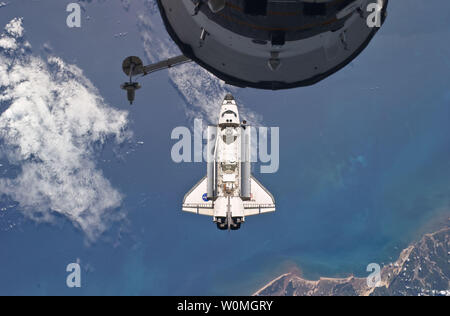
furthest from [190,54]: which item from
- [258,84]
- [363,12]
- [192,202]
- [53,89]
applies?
[53,89]

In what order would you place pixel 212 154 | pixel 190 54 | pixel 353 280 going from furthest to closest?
pixel 353 280
pixel 212 154
pixel 190 54

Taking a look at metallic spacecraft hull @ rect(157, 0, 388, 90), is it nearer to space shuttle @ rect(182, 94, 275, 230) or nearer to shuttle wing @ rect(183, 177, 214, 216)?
space shuttle @ rect(182, 94, 275, 230)

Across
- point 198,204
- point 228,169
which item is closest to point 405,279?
point 198,204

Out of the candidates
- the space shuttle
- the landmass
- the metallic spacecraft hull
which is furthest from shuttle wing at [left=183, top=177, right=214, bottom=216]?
the landmass

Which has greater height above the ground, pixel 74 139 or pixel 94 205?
pixel 74 139

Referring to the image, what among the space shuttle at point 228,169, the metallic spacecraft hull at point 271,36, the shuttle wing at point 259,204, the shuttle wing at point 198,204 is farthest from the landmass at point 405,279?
the metallic spacecraft hull at point 271,36

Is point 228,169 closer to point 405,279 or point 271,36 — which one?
point 271,36

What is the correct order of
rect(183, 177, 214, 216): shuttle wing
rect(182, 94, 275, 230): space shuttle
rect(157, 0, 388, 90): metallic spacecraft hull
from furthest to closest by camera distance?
rect(183, 177, 214, 216): shuttle wing → rect(182, 94, 275, 230): space shuttle → rect(157, 0, 388, 90): metallic spacecraft hull

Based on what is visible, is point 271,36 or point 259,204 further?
point 259,204

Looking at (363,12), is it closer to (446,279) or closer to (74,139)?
(74,139)
